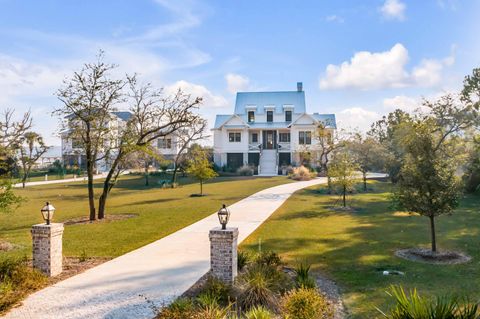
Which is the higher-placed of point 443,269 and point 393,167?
point 393,167

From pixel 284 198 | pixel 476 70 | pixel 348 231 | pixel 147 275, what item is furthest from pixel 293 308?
pixel 476 70

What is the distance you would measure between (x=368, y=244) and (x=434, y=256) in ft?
6.77

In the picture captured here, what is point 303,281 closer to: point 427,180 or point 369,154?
point 427,180

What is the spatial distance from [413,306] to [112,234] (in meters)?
11.3

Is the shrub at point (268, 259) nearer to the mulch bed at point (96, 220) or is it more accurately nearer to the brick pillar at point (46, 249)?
the brick pillar at point (46, 249)

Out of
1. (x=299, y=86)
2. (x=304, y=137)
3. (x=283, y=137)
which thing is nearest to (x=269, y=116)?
(x=283, y=137)

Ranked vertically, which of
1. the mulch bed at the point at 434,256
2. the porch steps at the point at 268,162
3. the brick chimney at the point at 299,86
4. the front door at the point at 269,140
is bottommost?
the mulch bed at the point at 434,256

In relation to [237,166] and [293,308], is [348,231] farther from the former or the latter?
[237,166]

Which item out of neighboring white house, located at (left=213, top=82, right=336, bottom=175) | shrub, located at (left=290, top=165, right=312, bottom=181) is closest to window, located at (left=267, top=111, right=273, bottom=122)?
neighboring white house, located at (left=213, top=82, right=336, bottom=175)

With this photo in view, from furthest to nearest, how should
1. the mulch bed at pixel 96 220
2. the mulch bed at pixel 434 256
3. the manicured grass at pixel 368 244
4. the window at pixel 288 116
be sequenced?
the window at pixel 288 116, the mulch bed at pixel 96 220, the mulch bed at pixel 434 256, the manicured grass at pixel 368 244

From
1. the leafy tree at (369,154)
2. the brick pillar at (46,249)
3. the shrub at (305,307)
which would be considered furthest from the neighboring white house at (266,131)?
the shrub at (305,307)

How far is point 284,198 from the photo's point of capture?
24.8 m

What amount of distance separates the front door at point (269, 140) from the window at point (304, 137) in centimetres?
341

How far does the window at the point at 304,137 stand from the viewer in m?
49.5
